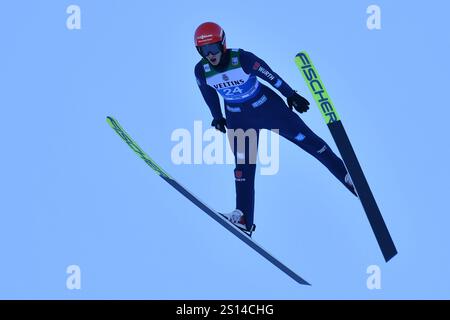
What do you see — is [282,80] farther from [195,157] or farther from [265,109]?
[195,157]

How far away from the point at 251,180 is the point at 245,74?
38.2 inches

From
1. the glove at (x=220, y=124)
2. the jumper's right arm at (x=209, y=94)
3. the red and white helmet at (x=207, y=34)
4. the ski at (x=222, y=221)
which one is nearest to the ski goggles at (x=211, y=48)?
the red and white helmet at (x=207, y=34)

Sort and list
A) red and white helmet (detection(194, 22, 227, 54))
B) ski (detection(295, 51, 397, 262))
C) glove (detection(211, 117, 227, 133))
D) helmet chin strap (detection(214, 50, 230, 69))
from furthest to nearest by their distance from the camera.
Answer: glove (detection(211, 117, 227, 133))
helmet chin strap (detection(214, 50, 230, 69))
red and white helmet (detection(194, 22, 227, 54))
ski (detection(295, 51, 397, 262))

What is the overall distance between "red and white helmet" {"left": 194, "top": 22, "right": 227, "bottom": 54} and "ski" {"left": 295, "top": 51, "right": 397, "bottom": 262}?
2.55ft

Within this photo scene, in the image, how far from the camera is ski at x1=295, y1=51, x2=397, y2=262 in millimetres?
6227

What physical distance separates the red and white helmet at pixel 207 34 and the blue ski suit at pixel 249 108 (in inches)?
8.0

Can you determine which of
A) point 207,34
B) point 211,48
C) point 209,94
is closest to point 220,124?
point 209,94

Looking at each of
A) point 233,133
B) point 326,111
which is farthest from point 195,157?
point 326,111

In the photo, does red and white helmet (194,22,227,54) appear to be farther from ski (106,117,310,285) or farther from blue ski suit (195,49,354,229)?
ski (106,117,310,285)

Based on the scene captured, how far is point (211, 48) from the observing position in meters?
6.63

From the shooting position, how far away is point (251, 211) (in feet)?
23.2

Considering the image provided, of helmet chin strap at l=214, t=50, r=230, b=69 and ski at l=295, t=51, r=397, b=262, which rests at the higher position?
helmet chin strap at l=214, t=50, r=230, b=69

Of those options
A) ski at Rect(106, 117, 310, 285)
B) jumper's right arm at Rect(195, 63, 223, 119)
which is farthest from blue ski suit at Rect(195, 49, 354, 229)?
ski at Rect(106, 117, 310, 285)

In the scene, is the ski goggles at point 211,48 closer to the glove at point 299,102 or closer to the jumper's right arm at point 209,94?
the jumper's right arm at point 209,94
